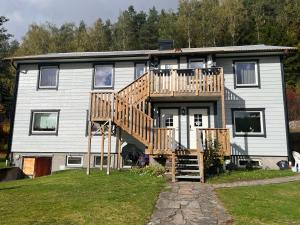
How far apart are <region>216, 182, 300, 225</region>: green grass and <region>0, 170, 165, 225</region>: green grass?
2195 mm

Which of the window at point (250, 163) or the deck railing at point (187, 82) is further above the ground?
the deck railing at point (187, 82)

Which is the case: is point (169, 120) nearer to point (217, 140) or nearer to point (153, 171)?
point (217, 140)

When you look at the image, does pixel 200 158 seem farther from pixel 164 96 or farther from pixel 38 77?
pixel 38 77

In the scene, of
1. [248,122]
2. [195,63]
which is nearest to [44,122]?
[195,63]

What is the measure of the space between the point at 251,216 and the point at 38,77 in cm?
1563

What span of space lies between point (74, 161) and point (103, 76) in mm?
5440

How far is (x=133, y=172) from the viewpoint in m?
13.8

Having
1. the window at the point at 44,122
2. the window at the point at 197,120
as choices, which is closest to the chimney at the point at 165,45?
the window at the point at 197,120

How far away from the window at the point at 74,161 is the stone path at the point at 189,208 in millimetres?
8384

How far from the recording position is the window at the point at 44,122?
58.2 feet

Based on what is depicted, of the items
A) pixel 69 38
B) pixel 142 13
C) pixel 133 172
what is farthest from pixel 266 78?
pixel 142 13

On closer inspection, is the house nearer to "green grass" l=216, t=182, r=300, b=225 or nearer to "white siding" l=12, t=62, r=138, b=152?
"white siding" l=12, t=62, r=138, b=152

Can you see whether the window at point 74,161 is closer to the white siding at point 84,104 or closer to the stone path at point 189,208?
the white siding at point 84,104

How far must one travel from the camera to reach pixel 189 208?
782cm
